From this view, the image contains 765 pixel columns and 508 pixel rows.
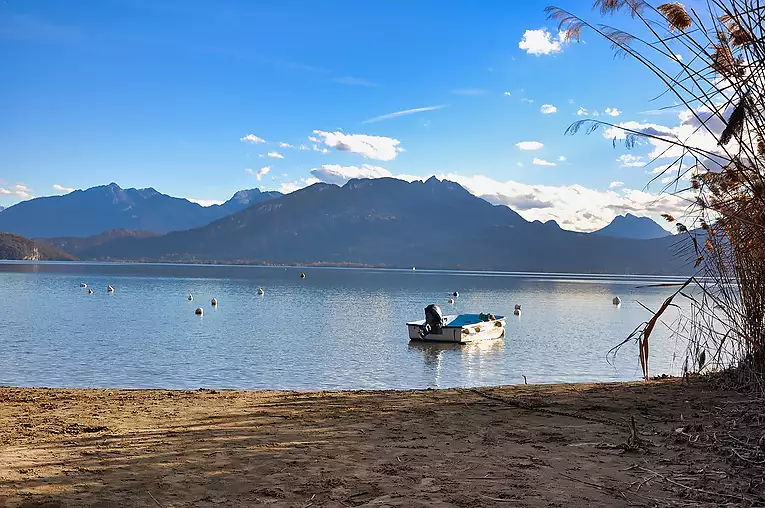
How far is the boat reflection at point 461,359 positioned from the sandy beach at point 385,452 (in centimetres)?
891

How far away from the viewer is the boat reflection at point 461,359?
1784cm

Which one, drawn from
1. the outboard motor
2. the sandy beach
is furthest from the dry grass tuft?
the outboard motor

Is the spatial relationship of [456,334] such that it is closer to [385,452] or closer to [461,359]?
[461,359]

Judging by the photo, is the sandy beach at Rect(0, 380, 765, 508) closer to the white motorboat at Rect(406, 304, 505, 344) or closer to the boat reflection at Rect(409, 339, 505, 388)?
the boat reflection at Rect(409, 339, 505, 388)

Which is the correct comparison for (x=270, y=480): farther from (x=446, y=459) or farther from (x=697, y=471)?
(x=697, y=471)

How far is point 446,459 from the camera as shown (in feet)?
18.1

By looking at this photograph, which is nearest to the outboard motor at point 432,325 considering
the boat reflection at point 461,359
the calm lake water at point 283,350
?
the boat reflection at point 461,359

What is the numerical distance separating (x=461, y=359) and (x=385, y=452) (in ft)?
56.0

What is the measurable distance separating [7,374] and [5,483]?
13154mm

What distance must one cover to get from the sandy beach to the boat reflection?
8907 millimetres

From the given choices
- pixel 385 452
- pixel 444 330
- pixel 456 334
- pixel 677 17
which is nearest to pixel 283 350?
pixel 444 330

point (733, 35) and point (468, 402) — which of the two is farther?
point (468, 402)

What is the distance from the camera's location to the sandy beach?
450 cm

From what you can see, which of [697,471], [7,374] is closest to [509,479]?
[697,471]
